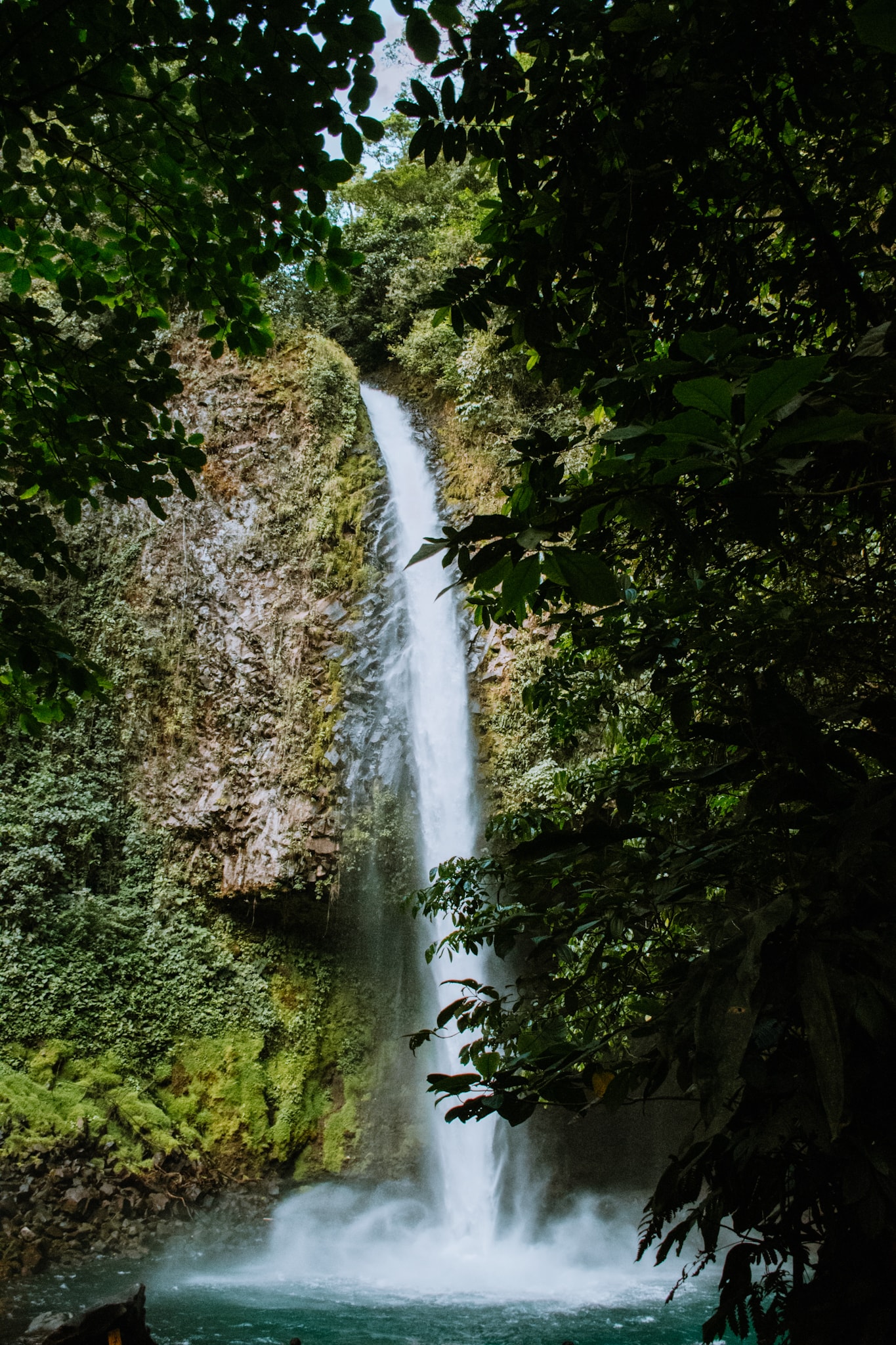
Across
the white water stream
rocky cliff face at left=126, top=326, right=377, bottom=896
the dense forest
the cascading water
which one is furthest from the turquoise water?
rocky cliff face at left=126, top=326, right=377, bottom=896

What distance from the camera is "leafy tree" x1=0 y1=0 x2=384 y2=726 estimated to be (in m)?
2.02

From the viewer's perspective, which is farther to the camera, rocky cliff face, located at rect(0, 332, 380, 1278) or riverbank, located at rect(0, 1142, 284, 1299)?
rocky cliff face, located at rect(0, 332, 380, 1278)

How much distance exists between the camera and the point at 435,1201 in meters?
7.65

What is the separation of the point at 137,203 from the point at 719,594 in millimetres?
2561

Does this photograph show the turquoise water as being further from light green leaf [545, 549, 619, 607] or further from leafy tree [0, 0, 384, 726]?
light green leaf [545, 549, 619, 607]

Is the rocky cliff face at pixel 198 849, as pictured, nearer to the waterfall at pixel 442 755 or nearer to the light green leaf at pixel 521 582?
the waterfall at pixel 442 755

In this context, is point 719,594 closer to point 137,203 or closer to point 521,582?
point 521,582

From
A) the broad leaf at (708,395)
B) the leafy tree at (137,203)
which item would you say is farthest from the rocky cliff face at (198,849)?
the broad leaf at (708,395)

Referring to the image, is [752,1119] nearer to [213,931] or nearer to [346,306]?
[213,931]

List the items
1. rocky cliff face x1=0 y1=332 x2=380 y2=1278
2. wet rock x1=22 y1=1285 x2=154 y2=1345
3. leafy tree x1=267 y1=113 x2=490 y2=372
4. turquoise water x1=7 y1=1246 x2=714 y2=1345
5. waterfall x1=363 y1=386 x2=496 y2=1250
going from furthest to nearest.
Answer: leafy tree x1=267 y1=113 x2=490 y2=372, waterfall x1=363 y1=386 x2=496 y2=1250, rocky cliff face x1=0 y1=332 x2=380 y2=1278, turquoise water x1=7 y1=1246 x2=714 y2=1345, wet rock x1=22 y1=1285 x2=154 y2=1345

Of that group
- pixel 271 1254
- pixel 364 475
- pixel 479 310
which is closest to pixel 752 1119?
pixel 479 310

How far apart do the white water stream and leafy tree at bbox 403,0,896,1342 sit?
10.3ft

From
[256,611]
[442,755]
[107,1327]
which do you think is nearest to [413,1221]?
[107,1327]

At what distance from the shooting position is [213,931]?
8664 mm
